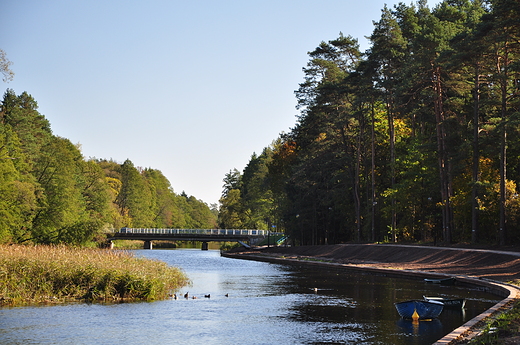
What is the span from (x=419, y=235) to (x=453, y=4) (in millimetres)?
24731

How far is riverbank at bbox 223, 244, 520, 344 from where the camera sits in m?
14.8

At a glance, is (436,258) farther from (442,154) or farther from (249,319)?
(249,319)

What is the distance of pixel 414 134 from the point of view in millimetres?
56938

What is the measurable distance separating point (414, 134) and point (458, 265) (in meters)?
24.5

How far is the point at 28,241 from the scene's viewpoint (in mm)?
56562

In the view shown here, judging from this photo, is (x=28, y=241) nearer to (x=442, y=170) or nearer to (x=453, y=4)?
(x=442, y=170)

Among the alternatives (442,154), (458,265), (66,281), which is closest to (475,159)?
(442,154)

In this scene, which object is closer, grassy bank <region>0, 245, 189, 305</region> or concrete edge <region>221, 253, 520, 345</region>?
concrete edge <region>221, 253, 520, 345</region>

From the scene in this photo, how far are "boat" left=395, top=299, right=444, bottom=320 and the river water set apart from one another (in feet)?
0.92

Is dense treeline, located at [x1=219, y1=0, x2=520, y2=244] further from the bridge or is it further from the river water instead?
the river water

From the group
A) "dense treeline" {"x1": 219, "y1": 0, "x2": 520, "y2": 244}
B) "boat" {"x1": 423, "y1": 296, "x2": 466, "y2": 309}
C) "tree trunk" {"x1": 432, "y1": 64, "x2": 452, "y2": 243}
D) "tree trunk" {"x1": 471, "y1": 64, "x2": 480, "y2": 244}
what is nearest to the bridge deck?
"dense treeline" {"x1": 219, "y1": 0, "x2": 520, "y2": 244}

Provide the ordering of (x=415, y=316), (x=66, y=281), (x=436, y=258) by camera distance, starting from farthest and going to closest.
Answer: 1. (x=436, y=258)
2. (x=66, y=281)
3. (x=415, y=316)

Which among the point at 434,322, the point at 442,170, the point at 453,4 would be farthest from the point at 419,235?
the point at 434,322

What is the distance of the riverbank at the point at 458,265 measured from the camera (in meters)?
14.8
